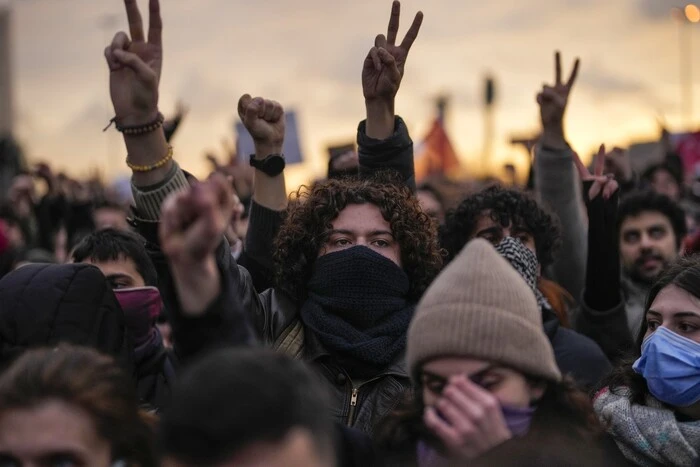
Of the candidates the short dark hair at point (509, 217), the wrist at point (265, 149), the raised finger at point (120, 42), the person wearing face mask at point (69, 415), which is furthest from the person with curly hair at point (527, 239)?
the person wearing face mask at point (69, 415)

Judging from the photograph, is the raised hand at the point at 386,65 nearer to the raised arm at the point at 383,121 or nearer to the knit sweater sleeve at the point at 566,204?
the raised arm at the point at 383,121

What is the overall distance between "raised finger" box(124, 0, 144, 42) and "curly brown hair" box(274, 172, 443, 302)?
942mm

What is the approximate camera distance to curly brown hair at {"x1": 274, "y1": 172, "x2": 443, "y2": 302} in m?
4.02

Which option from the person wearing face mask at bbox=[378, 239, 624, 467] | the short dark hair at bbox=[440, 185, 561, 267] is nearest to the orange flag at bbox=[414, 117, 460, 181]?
the short dark hair at bbox=[440, 185, 561, 267]

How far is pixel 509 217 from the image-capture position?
4.94 metres

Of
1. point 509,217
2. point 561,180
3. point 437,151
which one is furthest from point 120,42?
point 437,151

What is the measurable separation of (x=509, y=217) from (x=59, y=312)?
228 cm

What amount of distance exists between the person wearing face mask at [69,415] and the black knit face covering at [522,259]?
202 centimetres

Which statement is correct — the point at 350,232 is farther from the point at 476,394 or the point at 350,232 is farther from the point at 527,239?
the point at 476,394

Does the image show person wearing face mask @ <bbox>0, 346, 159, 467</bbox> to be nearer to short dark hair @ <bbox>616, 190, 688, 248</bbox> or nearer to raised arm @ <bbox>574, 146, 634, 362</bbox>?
raised arm @ <bbox>574, 146, 634, 362</bbox>

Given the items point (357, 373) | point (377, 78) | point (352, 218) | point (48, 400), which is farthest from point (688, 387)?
point (48, 400)

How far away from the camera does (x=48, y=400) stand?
2.55 metres

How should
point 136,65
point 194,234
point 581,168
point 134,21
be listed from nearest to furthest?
point 194,234
point 136,65
point 134,21
point 581,168

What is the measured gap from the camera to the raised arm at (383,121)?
4.36 meters
